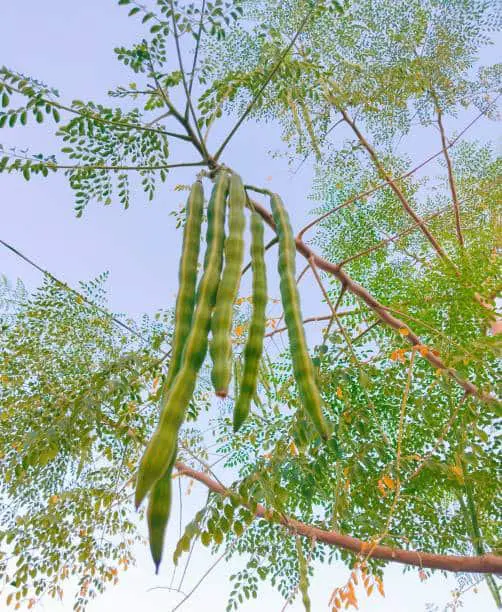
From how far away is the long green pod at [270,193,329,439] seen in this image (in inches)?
40.0

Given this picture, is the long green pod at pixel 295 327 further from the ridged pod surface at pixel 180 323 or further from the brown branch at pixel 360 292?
the brown branch at pixel 360 292

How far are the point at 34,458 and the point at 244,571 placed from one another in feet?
6.85

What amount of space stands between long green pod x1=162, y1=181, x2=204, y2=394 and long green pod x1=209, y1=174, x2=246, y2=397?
0.24ft

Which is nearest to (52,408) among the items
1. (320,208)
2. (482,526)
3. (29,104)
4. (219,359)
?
(29,104)

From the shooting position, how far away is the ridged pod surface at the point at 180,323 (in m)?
0.82

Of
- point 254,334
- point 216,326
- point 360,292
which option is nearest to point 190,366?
point 216,326

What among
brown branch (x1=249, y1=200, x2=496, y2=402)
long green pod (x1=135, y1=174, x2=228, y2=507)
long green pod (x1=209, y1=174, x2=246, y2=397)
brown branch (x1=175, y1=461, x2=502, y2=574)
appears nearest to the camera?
long green pod (x1=135, y1=174, x2=228, y2=507)

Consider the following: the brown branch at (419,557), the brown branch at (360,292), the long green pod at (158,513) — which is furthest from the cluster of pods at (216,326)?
the brown branch at (419,557)

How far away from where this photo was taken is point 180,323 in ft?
3.54

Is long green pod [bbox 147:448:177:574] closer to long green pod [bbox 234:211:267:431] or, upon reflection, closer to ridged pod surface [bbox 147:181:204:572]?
ridged pod surface [bbox 147:181:204:572]

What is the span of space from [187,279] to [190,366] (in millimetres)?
277

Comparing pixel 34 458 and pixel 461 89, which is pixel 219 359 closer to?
pixel 34 458

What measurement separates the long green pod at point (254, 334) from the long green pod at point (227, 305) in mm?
56

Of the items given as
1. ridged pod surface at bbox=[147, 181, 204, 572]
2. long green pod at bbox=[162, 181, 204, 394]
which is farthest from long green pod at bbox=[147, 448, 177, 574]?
long green pod at bbox=[162, 181, 204, 394]
